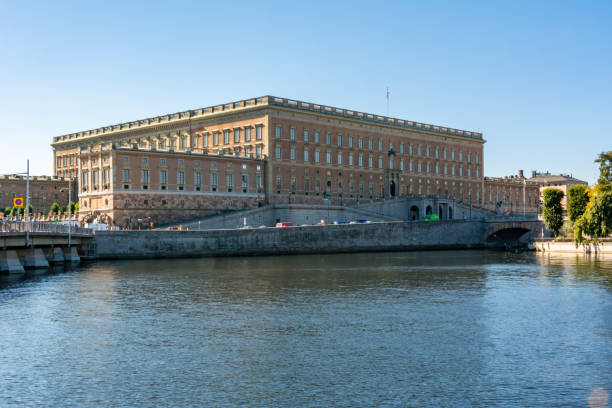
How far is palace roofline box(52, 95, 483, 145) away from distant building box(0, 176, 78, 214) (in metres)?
9.91

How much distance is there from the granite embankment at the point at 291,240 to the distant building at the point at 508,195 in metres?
48.1

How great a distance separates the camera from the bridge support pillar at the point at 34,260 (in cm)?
6072

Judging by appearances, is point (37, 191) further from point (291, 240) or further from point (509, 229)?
point (509, 229)

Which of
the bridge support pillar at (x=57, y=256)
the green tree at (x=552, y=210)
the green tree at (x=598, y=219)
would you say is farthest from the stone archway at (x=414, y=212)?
the bridge support pillar at (x=57, y=256)

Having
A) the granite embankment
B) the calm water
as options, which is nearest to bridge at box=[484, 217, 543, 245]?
the granite embankment

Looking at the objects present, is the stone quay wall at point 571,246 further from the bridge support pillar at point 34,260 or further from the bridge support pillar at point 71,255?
the bridge support pillar at point 34,260

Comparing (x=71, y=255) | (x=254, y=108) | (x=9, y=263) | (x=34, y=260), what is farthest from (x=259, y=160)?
(x=9, y=263)

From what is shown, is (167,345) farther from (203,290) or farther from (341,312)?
(203,290)

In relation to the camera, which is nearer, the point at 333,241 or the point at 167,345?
the point at 167,345

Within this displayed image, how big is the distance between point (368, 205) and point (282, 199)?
→ 13.9 m

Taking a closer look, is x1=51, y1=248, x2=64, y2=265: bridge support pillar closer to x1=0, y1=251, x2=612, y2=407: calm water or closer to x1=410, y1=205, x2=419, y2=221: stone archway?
x1=0, y1=251, x2=612, y2=407: calm water

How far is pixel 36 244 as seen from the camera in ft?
193

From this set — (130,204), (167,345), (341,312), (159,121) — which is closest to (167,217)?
(130,204)

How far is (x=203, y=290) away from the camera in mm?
44844
